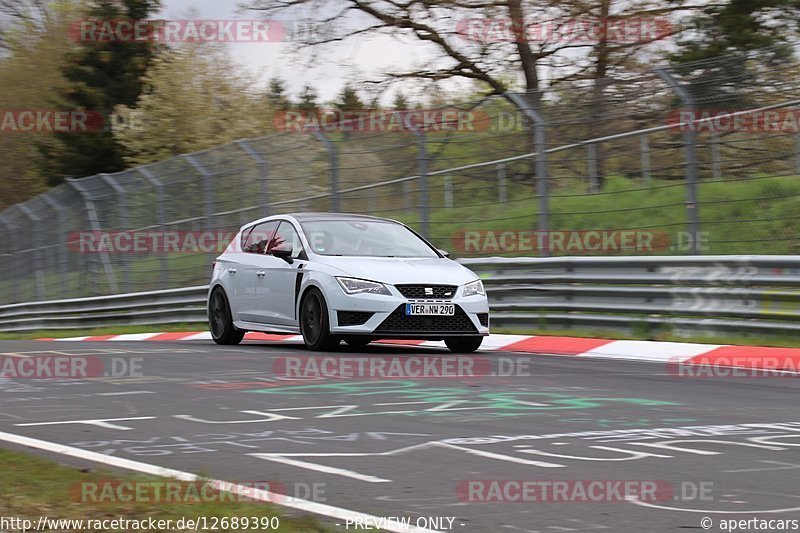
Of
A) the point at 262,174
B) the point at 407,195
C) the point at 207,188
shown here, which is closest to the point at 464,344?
the point at 407,195

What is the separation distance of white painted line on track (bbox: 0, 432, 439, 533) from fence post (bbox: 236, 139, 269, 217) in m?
13.2

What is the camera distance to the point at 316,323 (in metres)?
12.6

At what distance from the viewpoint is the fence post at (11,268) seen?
31344mm

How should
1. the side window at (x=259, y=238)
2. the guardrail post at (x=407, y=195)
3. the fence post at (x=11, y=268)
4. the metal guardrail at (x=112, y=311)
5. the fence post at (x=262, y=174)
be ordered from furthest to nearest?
the fence post at (x=11, y=268) < the metal guardrail at (x=112, y=311) < the fence post at (x=262, y=174) < the guardrail post at (x=407, y=195) < the side window at (x=259, y=238)

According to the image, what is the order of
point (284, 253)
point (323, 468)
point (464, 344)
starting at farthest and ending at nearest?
point (284, 253) → point (464, 344) → point (323, 468)

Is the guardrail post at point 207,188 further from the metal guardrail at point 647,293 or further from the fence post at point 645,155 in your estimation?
the fence post at point 645,155

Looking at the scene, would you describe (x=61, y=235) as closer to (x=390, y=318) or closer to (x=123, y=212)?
(x=123, y=212)

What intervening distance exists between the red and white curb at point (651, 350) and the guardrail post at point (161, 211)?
8.53m

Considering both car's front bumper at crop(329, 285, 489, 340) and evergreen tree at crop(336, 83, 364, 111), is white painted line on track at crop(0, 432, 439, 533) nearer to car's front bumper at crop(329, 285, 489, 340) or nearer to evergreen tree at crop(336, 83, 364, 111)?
car's front bumper at crop(329, 285, 489, 340)

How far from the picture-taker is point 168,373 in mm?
10781

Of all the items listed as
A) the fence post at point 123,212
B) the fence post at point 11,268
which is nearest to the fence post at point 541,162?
the fence post at point 123,212

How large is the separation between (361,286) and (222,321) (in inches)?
130

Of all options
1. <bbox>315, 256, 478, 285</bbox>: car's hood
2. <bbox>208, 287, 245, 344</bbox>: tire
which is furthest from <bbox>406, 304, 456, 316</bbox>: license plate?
<bbox>208, 287, 245, 344</bbox>: tire

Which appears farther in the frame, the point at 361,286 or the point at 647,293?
the point at 647,293
